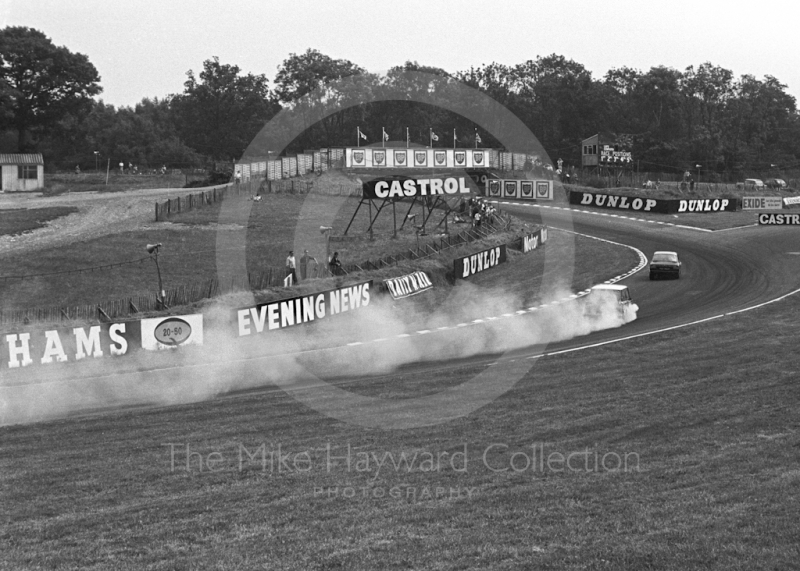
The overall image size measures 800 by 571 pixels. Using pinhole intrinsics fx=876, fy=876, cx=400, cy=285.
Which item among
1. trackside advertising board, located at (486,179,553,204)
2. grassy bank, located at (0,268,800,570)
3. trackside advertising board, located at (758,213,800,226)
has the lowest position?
grassy bank, located at (0,268,800,570)

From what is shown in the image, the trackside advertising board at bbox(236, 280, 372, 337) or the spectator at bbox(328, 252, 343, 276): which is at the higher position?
the spectator at bbox(328, 252, 343, 276)

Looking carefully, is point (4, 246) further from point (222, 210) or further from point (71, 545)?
point (71, 545)

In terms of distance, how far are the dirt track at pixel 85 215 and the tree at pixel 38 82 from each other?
2348 centimetres

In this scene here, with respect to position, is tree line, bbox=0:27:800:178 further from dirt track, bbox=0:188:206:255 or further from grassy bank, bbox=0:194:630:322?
grassy bank, bbox=0:194:630:322

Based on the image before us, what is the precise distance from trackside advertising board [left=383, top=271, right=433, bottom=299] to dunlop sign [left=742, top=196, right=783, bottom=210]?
48.9 meters

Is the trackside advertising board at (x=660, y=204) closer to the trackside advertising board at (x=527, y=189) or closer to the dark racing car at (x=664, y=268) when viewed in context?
the trackside advertising board at (x=527, y=189)

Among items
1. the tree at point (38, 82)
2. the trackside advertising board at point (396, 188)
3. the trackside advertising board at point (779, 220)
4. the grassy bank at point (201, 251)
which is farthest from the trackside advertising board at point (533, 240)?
the tree at point (38, 82)

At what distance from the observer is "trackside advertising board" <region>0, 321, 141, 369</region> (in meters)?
27.7

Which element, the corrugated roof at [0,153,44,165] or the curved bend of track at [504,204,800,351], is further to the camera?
the corrugated roof at [0,153,44,165]

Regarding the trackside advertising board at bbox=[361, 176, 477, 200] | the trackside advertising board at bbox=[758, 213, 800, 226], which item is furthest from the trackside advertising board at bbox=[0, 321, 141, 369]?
the trackside advertising board at bbox=[758, 213, 800, 226]

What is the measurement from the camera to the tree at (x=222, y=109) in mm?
127312

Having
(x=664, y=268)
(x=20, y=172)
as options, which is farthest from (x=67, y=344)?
(x=20, y=172)

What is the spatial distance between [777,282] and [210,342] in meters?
29.1

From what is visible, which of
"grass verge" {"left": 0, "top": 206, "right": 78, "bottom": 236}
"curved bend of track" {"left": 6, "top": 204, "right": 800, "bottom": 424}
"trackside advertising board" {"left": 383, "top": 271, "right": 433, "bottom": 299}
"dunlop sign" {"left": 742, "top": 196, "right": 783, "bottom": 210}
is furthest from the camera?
"dunlop sign" {"left": 742, "top": 196, "right": 783, "bottom": 210}
